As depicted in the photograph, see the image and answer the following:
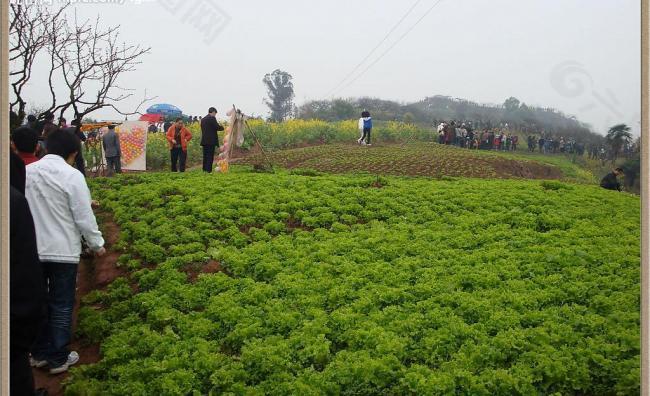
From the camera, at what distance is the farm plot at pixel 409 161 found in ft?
45.2

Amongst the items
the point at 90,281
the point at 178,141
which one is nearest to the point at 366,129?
the point at 178,141

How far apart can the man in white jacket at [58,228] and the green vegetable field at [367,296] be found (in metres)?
0.49

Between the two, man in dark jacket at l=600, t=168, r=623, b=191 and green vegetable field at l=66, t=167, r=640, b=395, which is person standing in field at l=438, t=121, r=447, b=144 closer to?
green vegetable field at l=66, t=167, r=640, b=395

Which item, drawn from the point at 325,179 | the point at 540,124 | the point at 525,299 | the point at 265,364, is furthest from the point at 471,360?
the point at 325,179

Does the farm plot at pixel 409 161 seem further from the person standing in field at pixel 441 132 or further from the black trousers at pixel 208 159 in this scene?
the black trousers at pixel 208 159

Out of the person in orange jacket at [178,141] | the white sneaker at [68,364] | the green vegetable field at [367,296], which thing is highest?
the person in orange jacket at [178,141]

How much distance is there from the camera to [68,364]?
18.7 feet

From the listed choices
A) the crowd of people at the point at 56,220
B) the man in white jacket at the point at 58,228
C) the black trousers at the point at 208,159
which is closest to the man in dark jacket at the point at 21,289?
the crowd of people at the point at 56,220

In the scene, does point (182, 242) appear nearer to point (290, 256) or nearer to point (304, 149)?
point (290, 256)

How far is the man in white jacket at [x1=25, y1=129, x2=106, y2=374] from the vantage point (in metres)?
5.28

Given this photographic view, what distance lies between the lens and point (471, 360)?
5.71 meters

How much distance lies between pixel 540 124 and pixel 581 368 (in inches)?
259

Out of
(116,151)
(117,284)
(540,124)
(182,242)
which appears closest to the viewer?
(117,284)

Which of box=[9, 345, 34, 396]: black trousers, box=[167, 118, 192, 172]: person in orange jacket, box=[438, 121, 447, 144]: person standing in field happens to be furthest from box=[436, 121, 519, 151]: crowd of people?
box=[9, 345, 34, 396]: black trousers
